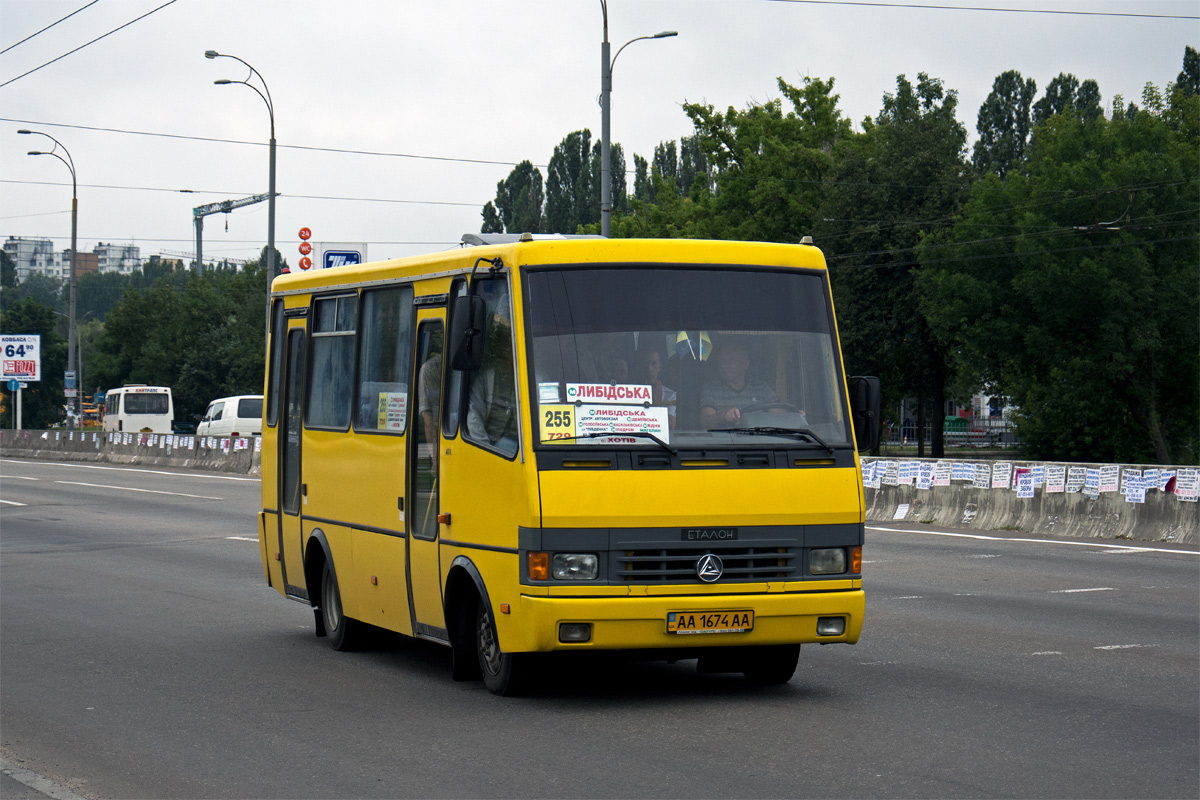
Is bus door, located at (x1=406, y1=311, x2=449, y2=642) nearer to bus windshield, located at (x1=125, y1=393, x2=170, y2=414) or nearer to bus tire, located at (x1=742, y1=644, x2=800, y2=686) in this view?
bus tire, located at (x1=742, y1=644, x2=800, y2=686)

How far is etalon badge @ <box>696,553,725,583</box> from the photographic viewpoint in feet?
26.0

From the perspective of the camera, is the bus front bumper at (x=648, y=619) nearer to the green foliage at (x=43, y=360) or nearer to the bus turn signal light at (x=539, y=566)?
the bus turn signal light at (x=539, y=566)

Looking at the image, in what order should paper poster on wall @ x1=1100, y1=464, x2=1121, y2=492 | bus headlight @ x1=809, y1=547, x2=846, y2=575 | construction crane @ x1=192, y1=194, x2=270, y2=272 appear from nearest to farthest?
bus headlight @ x1=809, y1=547, x2=846, y2=575 < paper poster on wall @ x1=1100, y1=464, x2=1121, y2=492 < construction crane @ x1=192, y1=194, x2=270, y2=272

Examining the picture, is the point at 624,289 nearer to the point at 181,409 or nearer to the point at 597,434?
the point at 597,434

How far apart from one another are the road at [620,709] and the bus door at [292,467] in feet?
1.77

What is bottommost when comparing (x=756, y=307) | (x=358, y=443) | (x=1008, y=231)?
(x=358, y=443)

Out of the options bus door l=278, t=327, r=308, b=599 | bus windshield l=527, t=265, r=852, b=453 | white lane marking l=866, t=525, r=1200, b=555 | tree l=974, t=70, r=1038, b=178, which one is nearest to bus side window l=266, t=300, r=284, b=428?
bus door l=278, t=327, r=308, b=599

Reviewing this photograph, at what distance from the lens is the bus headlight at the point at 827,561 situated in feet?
26.7

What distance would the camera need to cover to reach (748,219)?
66.0 m

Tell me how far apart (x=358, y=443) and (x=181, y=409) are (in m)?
88.8


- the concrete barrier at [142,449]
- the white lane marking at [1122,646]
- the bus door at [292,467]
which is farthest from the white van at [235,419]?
the white lane marking at [1122,646]

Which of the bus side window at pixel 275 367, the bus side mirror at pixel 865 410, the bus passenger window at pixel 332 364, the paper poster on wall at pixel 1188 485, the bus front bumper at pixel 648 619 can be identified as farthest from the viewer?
the paper poster on wall at pixel 1188 485

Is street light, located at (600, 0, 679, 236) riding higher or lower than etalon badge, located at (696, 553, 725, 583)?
higher

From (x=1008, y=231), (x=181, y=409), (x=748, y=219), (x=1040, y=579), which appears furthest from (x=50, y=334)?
(x=1040, y=579)
